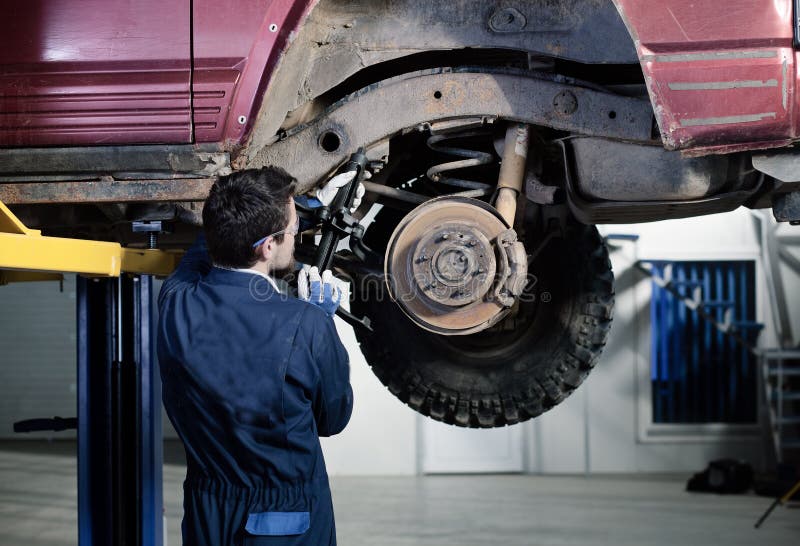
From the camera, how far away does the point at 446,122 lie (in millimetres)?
2408

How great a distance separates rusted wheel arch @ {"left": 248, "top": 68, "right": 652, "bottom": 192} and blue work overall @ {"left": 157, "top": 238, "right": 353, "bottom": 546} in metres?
0.67

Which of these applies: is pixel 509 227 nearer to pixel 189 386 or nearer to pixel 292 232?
pixel 292 232

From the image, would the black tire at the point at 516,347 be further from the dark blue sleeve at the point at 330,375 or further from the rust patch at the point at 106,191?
the dark blue sleeve at the point at 330,375

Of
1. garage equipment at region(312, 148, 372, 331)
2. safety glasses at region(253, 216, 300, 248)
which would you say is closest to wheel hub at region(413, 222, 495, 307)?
garage equipment at region(312, 148, 372, 331)

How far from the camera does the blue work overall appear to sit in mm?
1780

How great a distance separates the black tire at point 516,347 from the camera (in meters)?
2.78

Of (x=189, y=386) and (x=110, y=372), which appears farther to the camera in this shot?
(x=110, y=372)

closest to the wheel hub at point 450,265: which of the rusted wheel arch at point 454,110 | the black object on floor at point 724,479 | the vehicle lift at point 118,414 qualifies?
the rusted wheel arch at point 454,110

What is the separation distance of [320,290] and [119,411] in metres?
1.03

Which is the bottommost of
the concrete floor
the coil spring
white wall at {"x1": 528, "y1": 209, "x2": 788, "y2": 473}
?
the concrete floor

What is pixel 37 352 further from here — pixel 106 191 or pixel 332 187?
pixel 332 187

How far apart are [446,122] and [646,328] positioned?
592 centimetres

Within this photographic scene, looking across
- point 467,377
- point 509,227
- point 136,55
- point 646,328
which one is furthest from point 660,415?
point 136,55

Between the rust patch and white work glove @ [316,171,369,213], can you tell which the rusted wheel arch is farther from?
the rust patch
